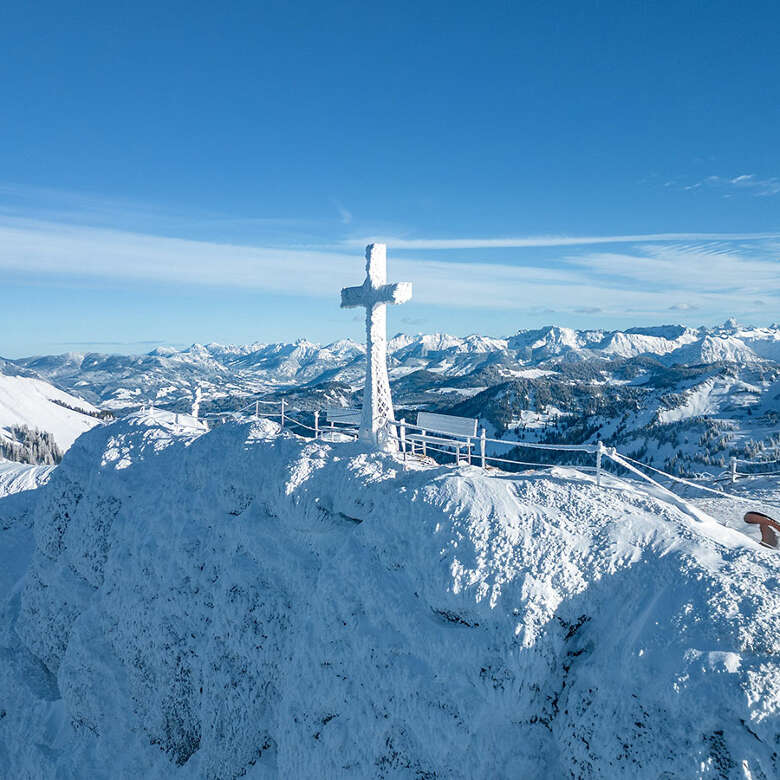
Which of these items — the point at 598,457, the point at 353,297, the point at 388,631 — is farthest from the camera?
the point at 353,297

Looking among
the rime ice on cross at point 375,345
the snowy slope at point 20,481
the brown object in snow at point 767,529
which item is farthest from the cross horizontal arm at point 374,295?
the snowy slope at point 20,481

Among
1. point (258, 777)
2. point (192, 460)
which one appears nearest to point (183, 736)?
point (258, 777)

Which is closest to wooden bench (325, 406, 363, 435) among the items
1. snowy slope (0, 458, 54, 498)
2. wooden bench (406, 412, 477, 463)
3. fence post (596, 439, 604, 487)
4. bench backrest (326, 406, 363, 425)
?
bench backrest (326, 406, 363, 425)

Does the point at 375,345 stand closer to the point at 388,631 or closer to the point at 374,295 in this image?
the point at 374,295

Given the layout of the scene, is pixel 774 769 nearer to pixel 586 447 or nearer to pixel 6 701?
pixel 586 447

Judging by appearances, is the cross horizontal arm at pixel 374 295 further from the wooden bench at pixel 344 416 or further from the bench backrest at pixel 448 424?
the wooden bench at pixel 344 416

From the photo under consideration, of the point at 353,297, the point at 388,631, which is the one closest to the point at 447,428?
the point at 353,297

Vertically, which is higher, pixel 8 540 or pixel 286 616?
pixel 286 616
